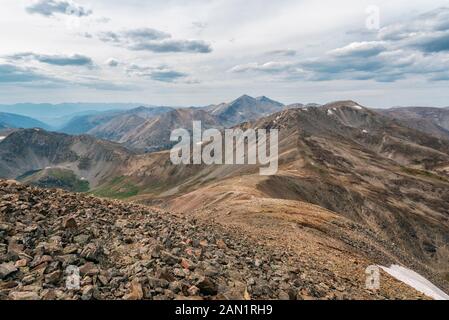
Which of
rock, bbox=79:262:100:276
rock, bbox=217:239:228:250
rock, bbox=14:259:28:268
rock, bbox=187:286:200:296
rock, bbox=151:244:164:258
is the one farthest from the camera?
rock, bbox=217:239:228:250

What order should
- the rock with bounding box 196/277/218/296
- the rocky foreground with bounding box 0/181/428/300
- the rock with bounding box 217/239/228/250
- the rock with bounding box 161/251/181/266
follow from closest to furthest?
1. the rocky foreground with bounding box 0/181/428/300
2. the rock with bounding box 196/277/218/296
3. the rock with bounding box 161/251/181/266
4. the rock with bounding box 217/239/228/250

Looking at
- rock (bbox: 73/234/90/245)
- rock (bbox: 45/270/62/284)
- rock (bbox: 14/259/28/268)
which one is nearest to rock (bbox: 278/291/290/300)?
rock (bbox: 45/270/62/284)

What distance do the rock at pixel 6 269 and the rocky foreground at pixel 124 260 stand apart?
0.03 metres

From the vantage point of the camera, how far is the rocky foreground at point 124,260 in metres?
Result: 15.4

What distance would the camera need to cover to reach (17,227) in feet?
65.3

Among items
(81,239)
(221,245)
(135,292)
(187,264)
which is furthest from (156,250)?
(221,245)

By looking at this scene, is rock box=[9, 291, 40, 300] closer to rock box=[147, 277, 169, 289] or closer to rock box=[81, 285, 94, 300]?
rock box=[81, 285, 94, 300]

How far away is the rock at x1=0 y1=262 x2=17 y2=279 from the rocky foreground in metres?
0.03

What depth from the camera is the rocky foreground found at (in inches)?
607
